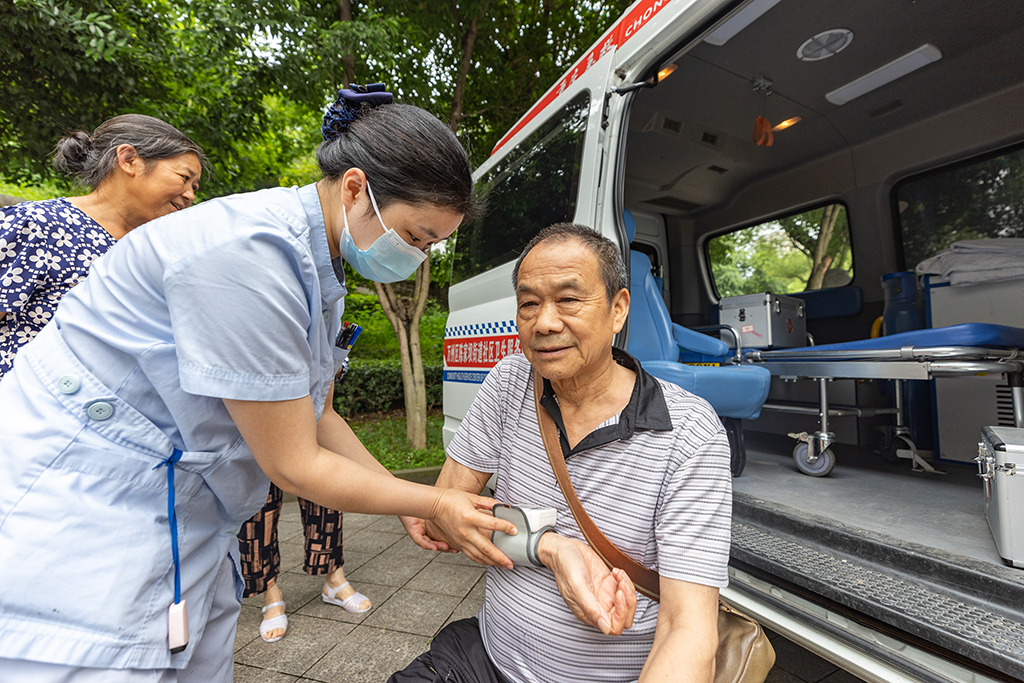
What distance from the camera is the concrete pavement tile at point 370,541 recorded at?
3.75 m

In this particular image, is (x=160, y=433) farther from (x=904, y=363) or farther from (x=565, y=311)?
(x=904, y=363)

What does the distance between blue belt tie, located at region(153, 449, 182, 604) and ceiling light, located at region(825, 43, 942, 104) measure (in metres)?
4.73

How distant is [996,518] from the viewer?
161 centimetres

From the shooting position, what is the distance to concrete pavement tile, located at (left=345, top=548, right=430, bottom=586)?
3225 millimetres

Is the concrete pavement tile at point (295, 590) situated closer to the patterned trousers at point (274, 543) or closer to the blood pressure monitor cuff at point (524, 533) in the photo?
the patterned trousers at point (274, 543)

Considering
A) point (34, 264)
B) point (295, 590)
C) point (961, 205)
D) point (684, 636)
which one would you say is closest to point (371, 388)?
point (295, 590)

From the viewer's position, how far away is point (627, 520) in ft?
4.18

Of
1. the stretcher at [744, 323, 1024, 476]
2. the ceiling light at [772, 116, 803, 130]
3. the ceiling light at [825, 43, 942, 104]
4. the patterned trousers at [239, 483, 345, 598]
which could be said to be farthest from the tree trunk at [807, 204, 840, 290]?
the patterned trousers at [239, 483, 345, 598]

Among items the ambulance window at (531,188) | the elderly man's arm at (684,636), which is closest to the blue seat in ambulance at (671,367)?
the ambulance window at (531,188)

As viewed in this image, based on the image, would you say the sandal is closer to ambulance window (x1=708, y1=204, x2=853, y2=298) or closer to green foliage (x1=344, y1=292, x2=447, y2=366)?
ambulance window (x1=708, y1=204, x2=853, y2=298)

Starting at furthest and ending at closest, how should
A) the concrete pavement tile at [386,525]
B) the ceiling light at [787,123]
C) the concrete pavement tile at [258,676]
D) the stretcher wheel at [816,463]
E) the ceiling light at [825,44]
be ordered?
the ceiling light at [787,123], the concrete pavement tile at [386,525], the ceiling light at [825,44], the stretcher wheel at [816,463], the concrete pavement tile at [258,676]

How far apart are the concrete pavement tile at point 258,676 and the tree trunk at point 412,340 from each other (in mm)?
3809

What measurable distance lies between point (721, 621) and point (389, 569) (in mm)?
2641

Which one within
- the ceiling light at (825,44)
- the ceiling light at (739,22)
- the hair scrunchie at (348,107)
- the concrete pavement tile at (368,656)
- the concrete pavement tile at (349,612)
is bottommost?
the concrete pavement tile at (368,656)
